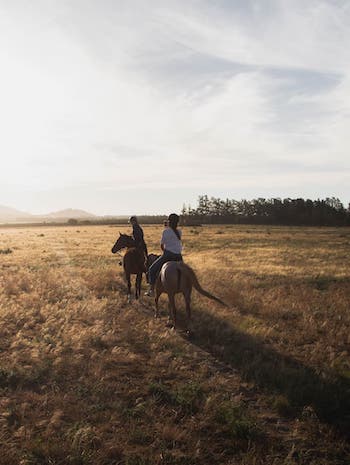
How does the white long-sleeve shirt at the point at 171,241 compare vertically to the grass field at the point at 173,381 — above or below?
above

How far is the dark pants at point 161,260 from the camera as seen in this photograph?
10.9 meters

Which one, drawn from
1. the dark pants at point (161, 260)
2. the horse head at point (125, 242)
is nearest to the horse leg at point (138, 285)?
the horse head at point (125, 242)

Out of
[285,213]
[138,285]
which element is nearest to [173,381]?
[138,285]

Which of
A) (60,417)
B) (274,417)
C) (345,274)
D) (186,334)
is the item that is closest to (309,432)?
(274,417)

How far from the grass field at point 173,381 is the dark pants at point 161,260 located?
132 cm

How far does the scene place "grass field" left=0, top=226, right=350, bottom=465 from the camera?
509 cm

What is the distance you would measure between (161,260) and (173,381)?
4.69 m

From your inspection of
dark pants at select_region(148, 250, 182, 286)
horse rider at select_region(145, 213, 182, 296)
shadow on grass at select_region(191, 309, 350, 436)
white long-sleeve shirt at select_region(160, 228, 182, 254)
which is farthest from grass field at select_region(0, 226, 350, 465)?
white long-sleeve shirt at select_region(160, 228, 182, 254)

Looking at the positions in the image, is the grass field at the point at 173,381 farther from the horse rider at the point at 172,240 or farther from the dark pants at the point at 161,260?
the horse rider at the point at 172,240

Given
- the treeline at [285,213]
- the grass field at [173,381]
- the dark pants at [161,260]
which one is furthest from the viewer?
the treeline at [285,213]

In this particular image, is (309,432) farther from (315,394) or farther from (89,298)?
(89,298)

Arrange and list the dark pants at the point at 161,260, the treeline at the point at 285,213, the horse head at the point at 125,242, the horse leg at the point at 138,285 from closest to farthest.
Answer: the dark pants at the point at 161,260
the horse leg at the point at 138,285
the horse head at the point at 125,242
the treeline at the point at 285,213

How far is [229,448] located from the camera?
16.7ft

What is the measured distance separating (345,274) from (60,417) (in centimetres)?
1771
